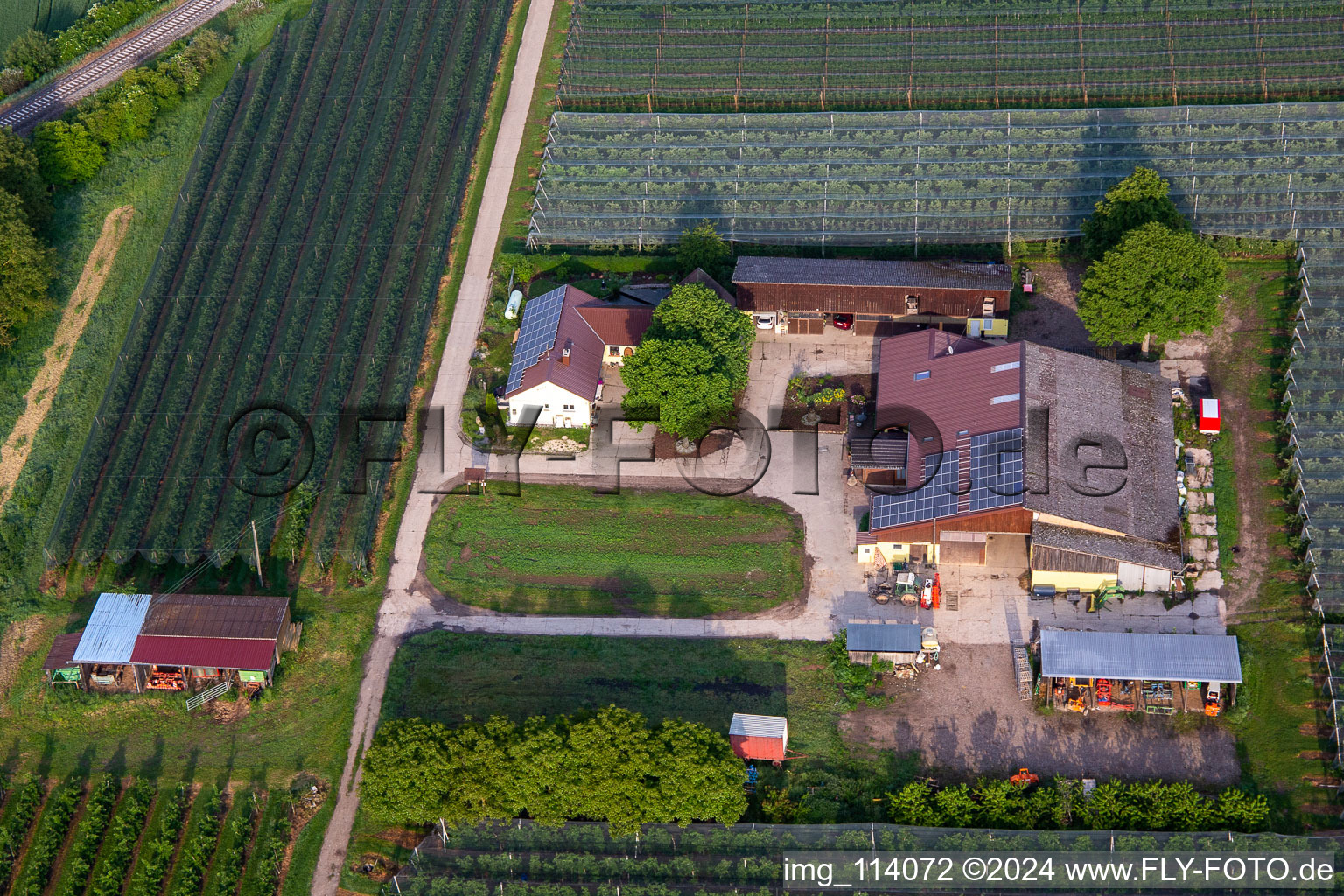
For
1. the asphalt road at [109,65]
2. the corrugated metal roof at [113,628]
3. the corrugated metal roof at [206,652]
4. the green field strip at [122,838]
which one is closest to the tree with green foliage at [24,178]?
the asphalt road at [109,65]

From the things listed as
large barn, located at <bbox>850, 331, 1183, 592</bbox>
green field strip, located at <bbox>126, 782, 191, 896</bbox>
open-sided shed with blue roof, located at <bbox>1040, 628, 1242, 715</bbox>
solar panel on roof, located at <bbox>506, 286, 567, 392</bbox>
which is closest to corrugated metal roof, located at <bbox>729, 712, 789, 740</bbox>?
large barn, located at <bbox>850, 331, 1183, 592</bbox>

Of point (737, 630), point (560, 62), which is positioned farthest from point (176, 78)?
point (737, 630)

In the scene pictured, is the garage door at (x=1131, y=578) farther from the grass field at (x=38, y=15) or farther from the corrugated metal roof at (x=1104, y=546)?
the grass field at (x=38, y=15)

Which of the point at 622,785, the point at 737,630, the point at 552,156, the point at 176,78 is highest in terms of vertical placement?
the point at 176,78

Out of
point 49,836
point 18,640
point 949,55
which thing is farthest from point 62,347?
point 949,55

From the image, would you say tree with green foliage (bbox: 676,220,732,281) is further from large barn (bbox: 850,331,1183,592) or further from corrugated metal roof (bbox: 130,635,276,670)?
corrugated metal roof (bbox: 130,635,276,670)

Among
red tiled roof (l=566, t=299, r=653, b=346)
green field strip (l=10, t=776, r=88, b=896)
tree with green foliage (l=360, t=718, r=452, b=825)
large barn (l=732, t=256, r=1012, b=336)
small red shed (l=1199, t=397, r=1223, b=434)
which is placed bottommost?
green field strip (l=10, t=776, r=88, b=896)

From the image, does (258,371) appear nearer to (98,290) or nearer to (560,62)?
(98,290)
